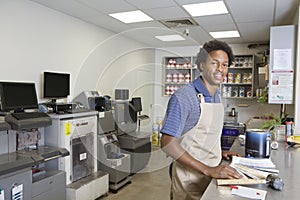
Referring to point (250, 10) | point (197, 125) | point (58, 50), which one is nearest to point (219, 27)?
point (250, 10)

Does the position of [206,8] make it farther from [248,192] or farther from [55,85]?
[248,192]

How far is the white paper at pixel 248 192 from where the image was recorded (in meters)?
1.11

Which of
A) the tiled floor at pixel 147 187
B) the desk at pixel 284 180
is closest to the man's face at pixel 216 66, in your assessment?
the desk at pixel 284 180

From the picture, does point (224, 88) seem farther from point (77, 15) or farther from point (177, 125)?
point (177, 125)

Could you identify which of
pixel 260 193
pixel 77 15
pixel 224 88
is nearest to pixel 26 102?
pixel 77 15

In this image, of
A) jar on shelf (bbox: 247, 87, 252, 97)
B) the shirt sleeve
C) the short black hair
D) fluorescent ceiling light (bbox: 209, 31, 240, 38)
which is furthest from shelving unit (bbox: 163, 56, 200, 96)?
jar on shelf (bbox: 247, 87, 252, 97)

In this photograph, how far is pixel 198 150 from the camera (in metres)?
1.49

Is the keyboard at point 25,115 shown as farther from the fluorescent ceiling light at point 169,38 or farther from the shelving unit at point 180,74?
the fluorescent ceiling light at point 169,38

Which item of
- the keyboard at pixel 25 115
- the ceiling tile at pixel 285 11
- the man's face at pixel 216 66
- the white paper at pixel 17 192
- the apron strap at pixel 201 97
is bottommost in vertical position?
the white paper at pixel 17 192

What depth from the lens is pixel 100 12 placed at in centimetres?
338

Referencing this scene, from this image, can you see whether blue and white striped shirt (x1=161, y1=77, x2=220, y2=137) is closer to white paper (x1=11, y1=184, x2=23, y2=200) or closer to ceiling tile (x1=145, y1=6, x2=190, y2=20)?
white paper (x1=11, y1=184, x2=23, y2=200)

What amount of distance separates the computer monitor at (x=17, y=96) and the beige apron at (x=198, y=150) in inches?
65.1

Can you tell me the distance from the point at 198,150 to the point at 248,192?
1.32 ft

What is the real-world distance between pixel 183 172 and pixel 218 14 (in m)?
2.61
